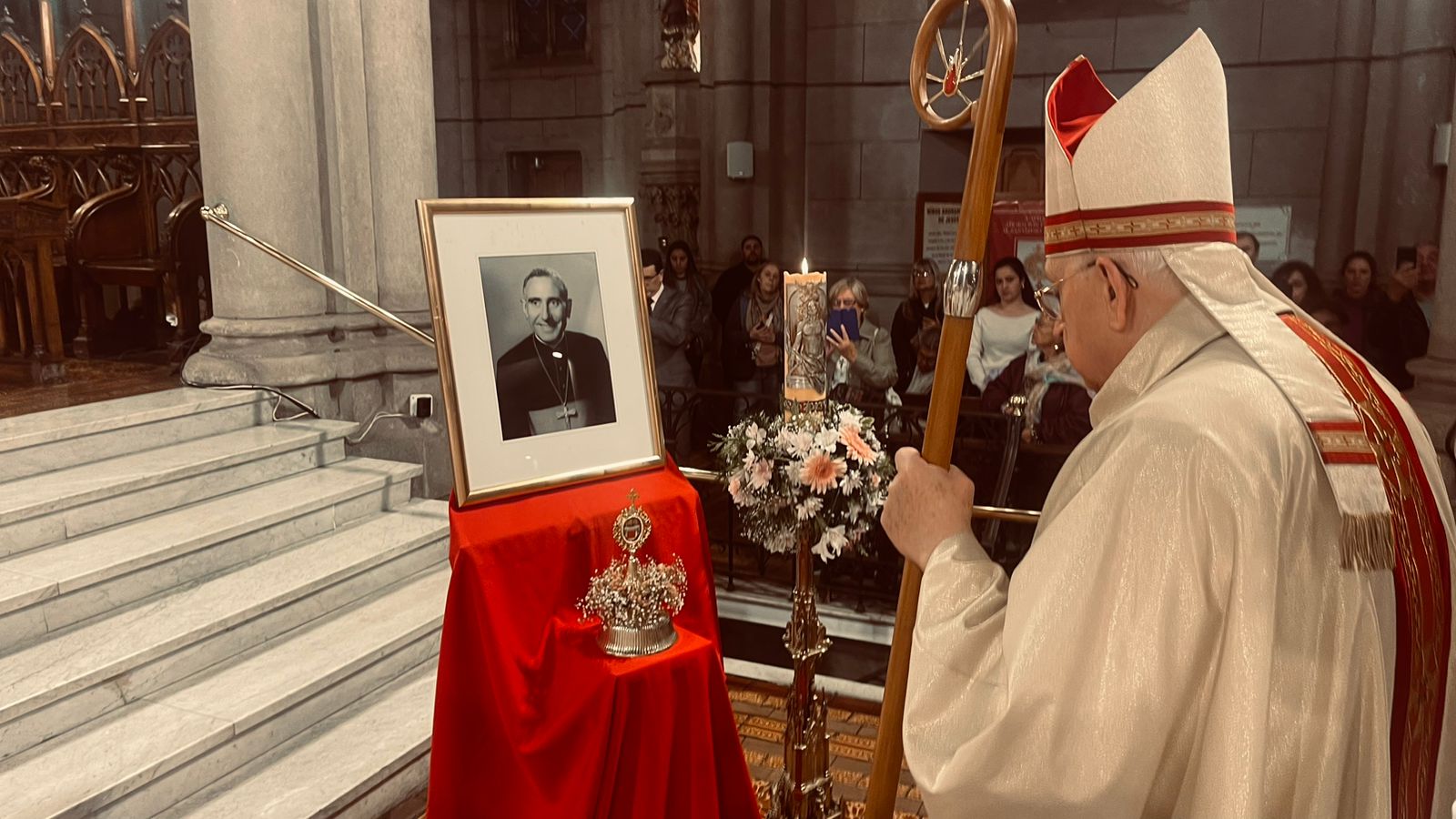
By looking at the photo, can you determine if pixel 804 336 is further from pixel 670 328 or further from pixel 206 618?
pixel 670 328

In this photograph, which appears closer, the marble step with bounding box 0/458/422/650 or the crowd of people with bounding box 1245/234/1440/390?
the marble step with bounding box 0/458/422/650

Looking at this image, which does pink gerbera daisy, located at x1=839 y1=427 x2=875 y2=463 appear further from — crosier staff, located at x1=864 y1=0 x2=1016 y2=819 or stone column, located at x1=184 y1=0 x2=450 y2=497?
stone column, located at x1=184 y1=0 x2=450 y2=497

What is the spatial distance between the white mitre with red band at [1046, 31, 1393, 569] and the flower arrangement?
127 cm

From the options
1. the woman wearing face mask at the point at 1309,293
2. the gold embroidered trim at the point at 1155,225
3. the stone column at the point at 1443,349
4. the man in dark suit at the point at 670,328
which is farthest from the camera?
the man in dark suit at the point at 670,328

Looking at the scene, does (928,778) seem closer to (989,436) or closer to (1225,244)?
(1225,244)

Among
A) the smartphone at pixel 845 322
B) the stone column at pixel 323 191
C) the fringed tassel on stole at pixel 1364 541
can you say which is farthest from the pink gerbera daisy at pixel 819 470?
the stone column at pixel 323 191

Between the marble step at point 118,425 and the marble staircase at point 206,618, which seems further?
the marble step at point 118,425

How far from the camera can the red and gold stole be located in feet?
4.18

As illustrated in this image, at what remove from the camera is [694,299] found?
25.8ft

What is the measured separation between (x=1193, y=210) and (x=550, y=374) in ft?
6.06

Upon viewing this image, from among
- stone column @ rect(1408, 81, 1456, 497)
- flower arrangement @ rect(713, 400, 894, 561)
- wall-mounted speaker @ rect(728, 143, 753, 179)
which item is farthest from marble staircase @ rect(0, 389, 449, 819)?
wall-mounted speaker @ rect(728, 143, 753, 179)

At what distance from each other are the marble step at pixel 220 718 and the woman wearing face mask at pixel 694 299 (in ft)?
12.6

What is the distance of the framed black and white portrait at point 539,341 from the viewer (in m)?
2.68

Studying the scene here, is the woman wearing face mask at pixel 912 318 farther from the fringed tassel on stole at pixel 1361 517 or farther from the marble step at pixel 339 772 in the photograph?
the fringed tassel on stole at pixel 1361 517
